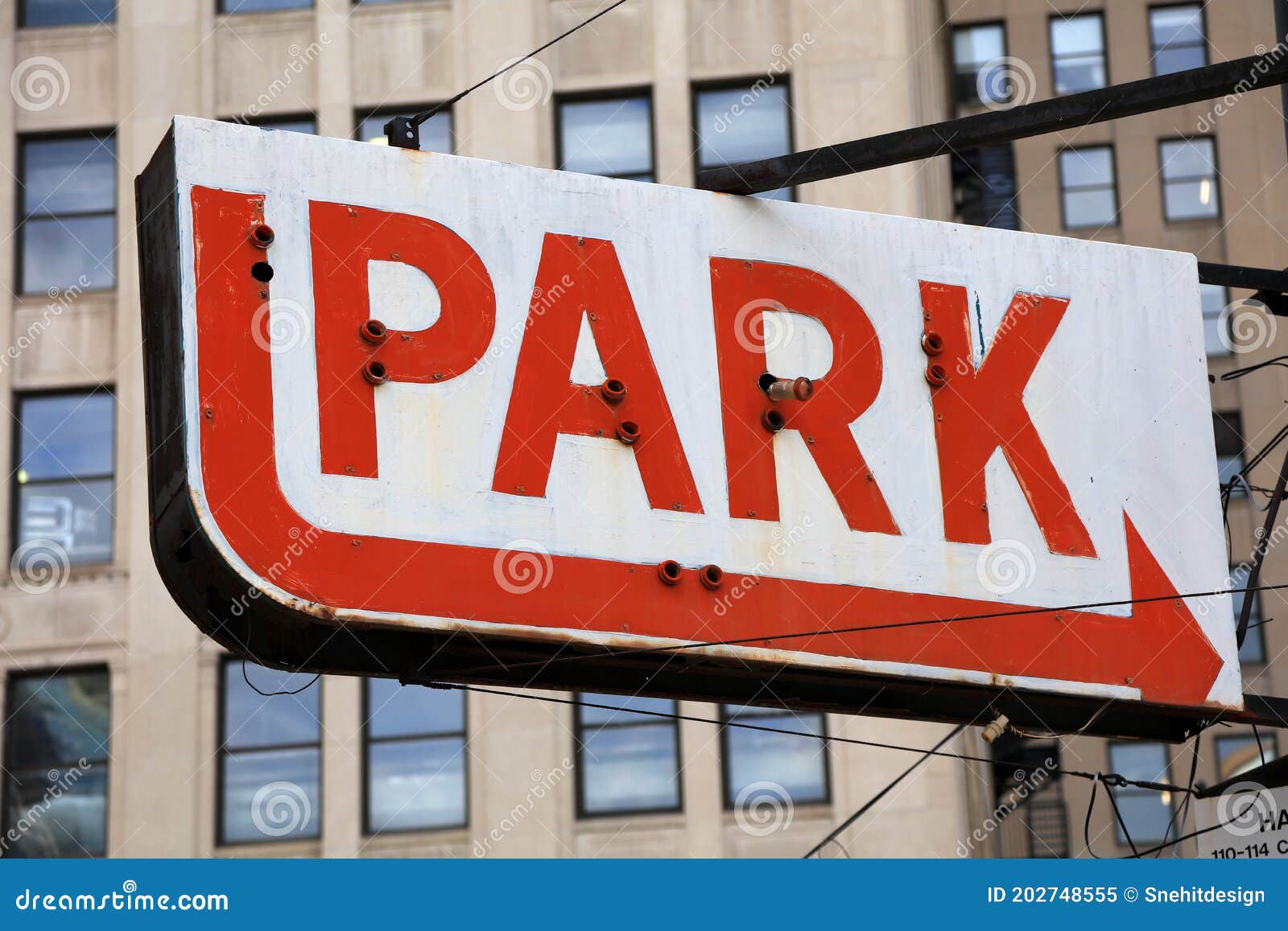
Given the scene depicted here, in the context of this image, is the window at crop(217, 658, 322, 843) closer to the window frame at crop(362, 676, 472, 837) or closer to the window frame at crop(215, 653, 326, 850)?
the window frame at crop(215, 653, 326, 850)

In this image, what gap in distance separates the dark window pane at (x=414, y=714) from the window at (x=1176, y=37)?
18.4 m

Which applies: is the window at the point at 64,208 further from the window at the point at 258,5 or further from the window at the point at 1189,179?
the window at the point at 1189,179

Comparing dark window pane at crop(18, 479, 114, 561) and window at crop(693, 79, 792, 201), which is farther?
window at crop(693, 79, 792, 201)

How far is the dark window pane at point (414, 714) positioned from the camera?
22969 millimetres

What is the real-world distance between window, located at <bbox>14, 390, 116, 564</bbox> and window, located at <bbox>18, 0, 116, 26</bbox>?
502 cm

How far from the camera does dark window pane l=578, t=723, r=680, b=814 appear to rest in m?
22.6

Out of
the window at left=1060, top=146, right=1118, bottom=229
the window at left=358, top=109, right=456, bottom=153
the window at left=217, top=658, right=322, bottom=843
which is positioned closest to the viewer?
the window at left=217, top=658, right=322, bottom=843

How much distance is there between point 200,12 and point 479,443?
18460 millimetres

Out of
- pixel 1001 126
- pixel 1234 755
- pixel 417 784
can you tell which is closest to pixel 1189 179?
pixel 1234 755

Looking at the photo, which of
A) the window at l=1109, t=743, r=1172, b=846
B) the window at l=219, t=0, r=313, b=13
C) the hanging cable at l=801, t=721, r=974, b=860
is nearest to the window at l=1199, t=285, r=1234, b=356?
the window at l=1109, t=743, r=1172, b=846

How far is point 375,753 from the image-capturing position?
22.9 m

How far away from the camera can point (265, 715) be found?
76.1 feet

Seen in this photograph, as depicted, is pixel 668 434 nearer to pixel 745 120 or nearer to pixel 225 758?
pixel 225 758

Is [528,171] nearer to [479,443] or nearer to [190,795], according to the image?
[479,443]
